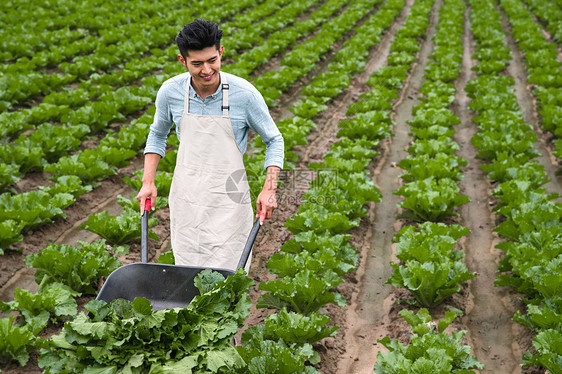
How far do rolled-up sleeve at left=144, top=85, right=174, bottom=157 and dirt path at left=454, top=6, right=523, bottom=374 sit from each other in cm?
299

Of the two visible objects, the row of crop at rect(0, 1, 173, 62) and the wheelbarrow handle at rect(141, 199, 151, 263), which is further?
the row of crop at rect(0, 1, 173, 62)

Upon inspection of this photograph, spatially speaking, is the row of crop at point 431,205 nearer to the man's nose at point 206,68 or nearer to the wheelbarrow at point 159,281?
the wheelbarrow at point 159,281

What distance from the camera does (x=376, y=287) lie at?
17.4ft

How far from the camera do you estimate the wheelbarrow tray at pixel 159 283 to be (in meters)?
3.23

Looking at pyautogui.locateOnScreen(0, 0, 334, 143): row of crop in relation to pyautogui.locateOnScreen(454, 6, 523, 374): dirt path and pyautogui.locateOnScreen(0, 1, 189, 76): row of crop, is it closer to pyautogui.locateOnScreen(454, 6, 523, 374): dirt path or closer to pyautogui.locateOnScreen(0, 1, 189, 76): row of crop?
pyautogui.locateOnScreen(0, 1, 189, 76): row of crop

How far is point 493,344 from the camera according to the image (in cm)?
444

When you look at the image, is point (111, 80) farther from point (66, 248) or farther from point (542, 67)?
point (542, 67)

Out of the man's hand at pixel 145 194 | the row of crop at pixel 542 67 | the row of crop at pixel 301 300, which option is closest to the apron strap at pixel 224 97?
the man's hand at pixel 145 194

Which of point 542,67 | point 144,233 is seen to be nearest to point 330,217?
point 144,233

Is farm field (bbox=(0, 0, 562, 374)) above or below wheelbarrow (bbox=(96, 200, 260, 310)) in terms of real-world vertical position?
below

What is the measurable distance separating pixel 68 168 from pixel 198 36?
440 centimetres

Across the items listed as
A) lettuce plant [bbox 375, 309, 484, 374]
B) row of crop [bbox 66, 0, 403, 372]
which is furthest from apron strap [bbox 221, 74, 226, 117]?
lettuce plant [bbox 375, 309, 484, 374]

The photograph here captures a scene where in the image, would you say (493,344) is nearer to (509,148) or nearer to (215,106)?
(215,106)

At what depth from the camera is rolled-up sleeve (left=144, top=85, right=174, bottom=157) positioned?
3477 millimetres
